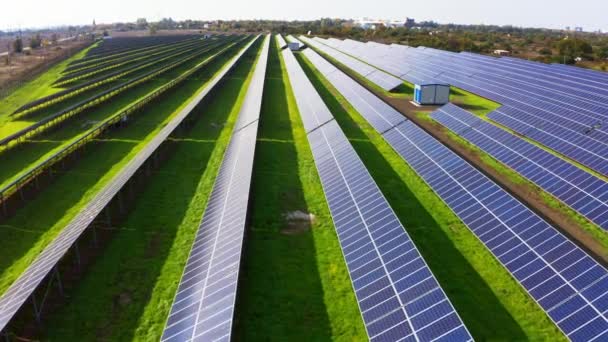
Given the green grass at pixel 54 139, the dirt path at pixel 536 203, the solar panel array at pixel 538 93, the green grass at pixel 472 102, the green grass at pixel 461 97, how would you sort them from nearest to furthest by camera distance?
the dirt path at pixel 536 203, the green grass at pixel 54 139, the solar panel array at pixel 538 93, the green grass at pixel 472 102, the green grass at pixel 461 97

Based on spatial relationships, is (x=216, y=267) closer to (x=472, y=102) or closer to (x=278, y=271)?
(x=278, y=271)

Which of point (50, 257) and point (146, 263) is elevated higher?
point (50, 257)

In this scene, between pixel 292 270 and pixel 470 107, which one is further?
pixel 470 107

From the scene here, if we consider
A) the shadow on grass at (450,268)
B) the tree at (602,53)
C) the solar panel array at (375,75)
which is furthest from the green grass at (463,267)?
the tree at (602,53)

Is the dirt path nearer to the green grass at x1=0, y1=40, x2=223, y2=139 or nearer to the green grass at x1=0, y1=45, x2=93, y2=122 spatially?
the green grass at x1=0, y1=40, x2=223, y2=139

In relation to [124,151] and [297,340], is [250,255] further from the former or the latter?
[124,151]

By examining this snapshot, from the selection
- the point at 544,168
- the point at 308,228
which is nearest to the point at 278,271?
the point at 308,228

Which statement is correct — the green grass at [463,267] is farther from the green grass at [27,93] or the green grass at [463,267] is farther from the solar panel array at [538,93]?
the green grass at [27,93]
